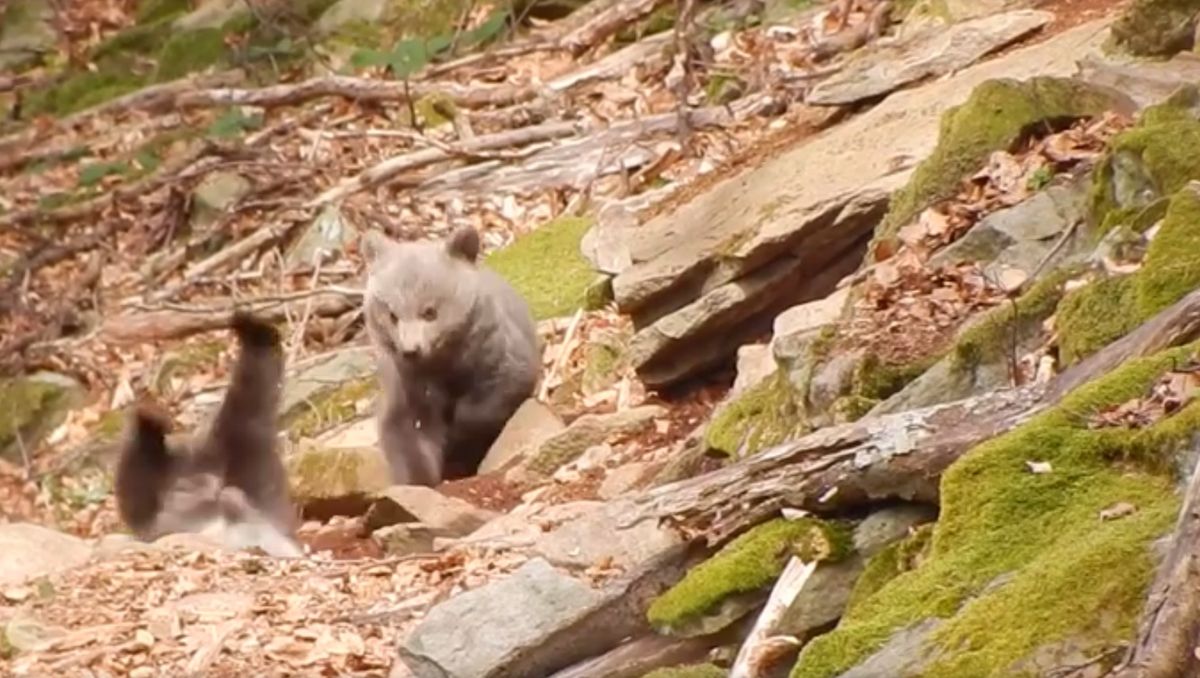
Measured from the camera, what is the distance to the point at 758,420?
730 cm

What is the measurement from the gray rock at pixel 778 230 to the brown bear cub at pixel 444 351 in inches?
36.5

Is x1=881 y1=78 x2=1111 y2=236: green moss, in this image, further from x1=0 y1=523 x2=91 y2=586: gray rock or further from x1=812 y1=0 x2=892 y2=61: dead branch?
x1=812 y1=0 x2=892 y2=61: dead branch

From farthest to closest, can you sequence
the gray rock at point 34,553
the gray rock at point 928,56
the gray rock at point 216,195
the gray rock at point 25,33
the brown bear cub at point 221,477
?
the gray rock at point 25,33 → the gray rock at point 216,195 → the gray rock at point 928,56 → the brown bear cub at point 221,477 → the gray rock at point 34,553

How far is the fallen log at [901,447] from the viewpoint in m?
5.17

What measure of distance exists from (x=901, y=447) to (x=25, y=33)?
1649 cm

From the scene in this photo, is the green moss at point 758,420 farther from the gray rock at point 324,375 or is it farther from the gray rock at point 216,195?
the gray rock at point 216,195

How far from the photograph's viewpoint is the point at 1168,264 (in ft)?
18.6

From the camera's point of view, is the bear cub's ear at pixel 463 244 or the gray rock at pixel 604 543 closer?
the gray rock at pixel 604 543

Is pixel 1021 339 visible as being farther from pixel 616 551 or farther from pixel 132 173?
pixel 132 173

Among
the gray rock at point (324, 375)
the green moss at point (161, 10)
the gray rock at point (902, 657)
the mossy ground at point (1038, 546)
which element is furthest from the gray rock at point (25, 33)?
the gray rock at point (902, 657)

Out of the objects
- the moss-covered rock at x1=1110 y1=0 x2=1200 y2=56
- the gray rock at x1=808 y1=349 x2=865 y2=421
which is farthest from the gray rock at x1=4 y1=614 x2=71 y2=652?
the moss-covered rock at x1=1110 y1=0 x2=1200 y2=56

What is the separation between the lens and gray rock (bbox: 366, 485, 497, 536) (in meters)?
8.26

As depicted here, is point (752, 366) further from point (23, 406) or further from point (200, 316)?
point (23, 406)

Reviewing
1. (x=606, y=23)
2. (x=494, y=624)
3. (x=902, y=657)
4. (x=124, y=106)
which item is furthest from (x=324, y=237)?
(x=902, y=657)
